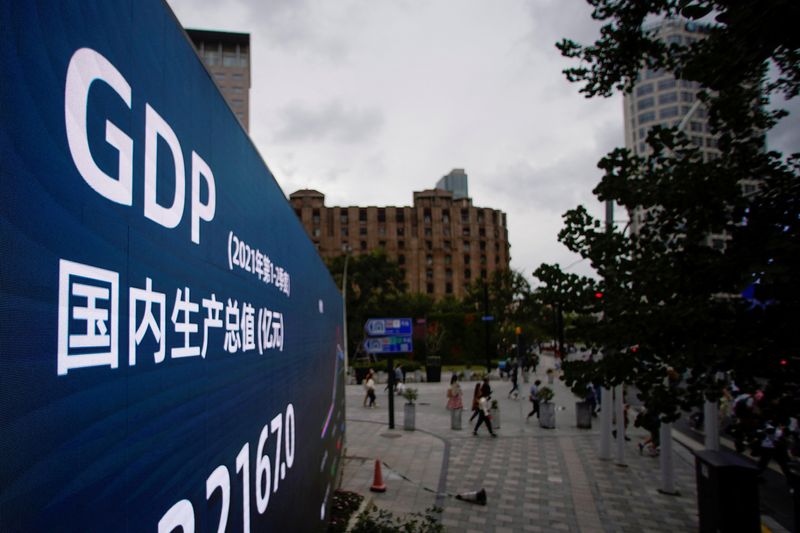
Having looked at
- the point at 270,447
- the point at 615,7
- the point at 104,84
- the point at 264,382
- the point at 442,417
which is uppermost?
the point at 615,7

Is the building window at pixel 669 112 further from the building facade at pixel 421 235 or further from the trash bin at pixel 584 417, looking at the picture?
the trash bin at pixel 584 417

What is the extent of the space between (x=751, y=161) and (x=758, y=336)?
178 cm

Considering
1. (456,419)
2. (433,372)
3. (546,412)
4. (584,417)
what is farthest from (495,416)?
(433,372)

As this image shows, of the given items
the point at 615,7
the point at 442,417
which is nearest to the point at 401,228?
the point at 442,417

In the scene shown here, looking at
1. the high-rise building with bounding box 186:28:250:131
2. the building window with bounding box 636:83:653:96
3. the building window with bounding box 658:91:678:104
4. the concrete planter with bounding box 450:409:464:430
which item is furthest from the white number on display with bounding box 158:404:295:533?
the building window with bounding box 636:83:653:96

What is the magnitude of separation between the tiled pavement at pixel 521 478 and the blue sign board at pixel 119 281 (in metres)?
7.51

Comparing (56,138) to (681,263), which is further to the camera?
(681,263)

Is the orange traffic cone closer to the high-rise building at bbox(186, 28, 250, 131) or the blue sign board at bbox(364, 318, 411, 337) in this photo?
the blue sign board at bbox(364, 318, 411, 337)

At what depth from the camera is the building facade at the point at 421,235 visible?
95.1m

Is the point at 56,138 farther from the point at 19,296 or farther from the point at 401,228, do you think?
the point at 401,228

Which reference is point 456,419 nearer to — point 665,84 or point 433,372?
point 433,372

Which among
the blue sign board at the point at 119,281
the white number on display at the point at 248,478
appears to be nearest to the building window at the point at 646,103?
the white number on display at the point at 248,478

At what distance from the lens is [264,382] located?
12.6 feet

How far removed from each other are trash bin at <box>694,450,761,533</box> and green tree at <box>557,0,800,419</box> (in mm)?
2604
